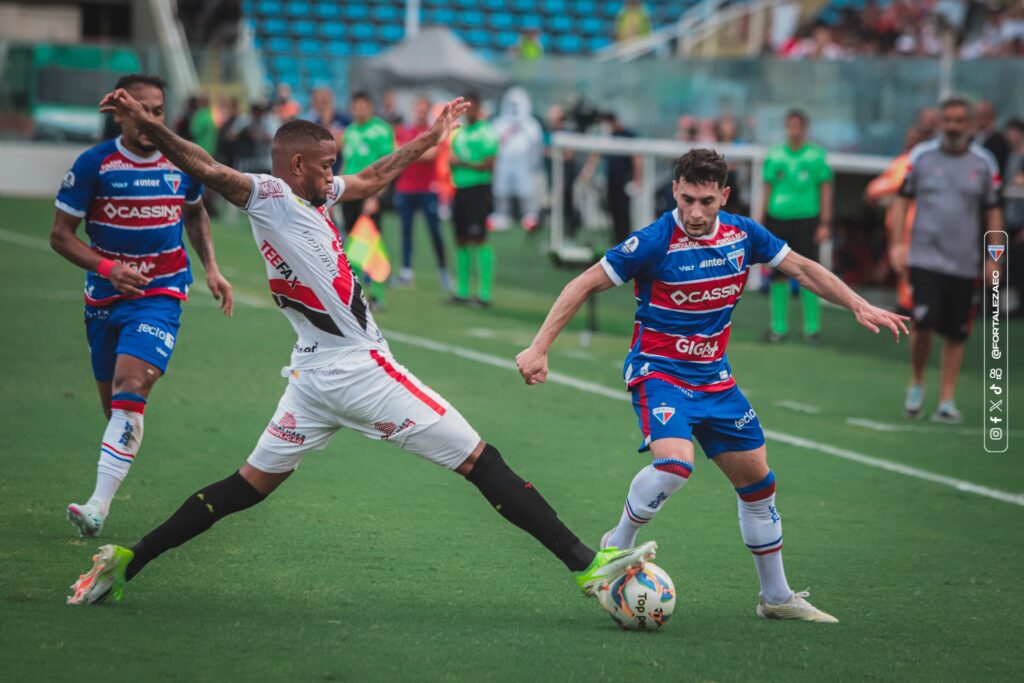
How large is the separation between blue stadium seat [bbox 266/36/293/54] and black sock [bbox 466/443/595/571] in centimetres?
2982

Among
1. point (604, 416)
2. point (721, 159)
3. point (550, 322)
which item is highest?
point (721, 159)

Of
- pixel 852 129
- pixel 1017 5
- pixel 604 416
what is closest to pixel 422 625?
pixel 604 416

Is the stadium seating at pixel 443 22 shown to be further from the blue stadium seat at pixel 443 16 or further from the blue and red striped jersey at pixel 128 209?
the blue and red striped jersey at pixel 128 209

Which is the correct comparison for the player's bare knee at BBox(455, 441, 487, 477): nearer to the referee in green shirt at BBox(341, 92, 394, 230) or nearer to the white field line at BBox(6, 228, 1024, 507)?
the white field line at BBox(6, 228, 1024, 507)

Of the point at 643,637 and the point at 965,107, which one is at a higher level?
the point at 965,107

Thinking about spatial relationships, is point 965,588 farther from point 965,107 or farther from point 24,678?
point 965,107

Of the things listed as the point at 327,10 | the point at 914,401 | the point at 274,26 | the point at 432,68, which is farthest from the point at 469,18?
the point at 914,401

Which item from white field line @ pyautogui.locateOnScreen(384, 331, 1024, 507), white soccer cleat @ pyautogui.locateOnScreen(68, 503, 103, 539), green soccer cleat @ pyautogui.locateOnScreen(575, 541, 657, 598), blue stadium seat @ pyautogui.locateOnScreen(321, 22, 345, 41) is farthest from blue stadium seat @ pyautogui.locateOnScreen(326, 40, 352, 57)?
green soccer cleat @ pyautogui.locateOnScreen(575, 541, 657, 598)

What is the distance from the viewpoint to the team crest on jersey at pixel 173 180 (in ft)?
23.5

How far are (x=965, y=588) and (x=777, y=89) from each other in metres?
16.0

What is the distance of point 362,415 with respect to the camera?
18.7ft

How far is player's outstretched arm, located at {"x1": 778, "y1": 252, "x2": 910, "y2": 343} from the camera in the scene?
19.6 feet

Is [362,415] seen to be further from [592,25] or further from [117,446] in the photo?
[592,25]

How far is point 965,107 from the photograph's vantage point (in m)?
10.5
